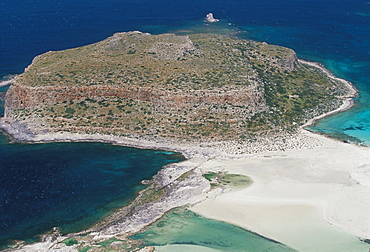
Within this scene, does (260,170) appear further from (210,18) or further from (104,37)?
(210,18)

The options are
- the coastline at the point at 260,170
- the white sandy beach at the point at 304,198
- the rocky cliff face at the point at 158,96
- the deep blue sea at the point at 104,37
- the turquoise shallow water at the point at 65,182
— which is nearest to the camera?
the white sandy beach at the point at 304,198

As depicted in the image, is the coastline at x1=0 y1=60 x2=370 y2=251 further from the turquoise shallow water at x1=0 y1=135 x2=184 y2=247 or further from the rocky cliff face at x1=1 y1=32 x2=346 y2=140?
the rocky cliff face at x1=1 y1=32 x2=346 y2=140

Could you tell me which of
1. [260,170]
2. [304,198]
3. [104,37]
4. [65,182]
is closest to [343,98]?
[260,170]

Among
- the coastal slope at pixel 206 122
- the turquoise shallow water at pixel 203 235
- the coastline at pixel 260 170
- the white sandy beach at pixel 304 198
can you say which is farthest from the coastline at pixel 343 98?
the turquoise shallow water at pixel 203 235

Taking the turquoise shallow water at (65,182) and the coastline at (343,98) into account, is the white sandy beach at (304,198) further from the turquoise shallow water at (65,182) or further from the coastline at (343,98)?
the coastline at (343,98)

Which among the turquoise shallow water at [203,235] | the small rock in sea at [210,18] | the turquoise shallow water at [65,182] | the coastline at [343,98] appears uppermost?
the small rock in sea at [210,18]
